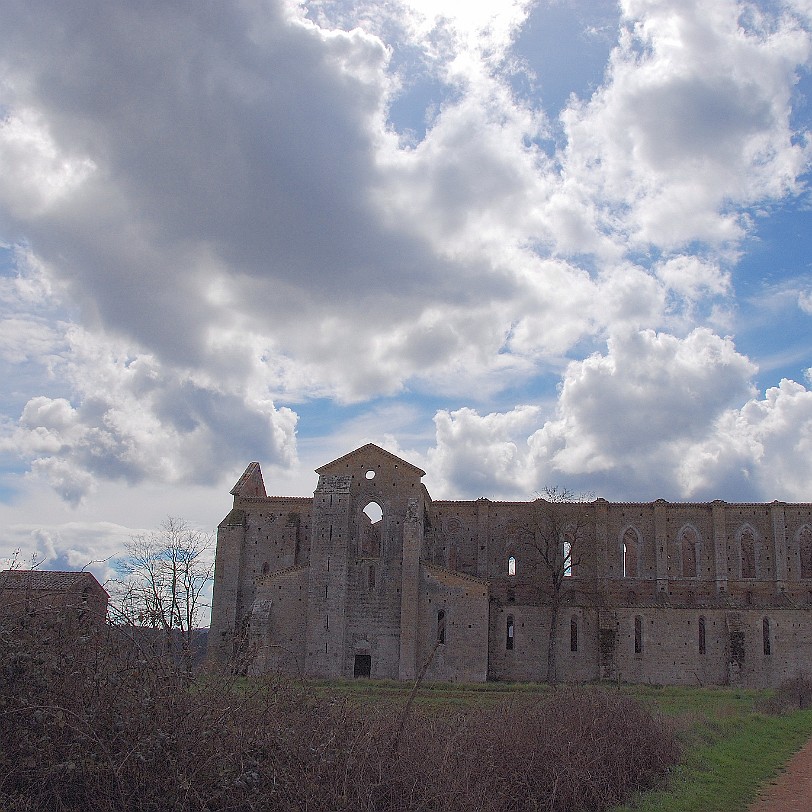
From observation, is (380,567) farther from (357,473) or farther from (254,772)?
(254,772)

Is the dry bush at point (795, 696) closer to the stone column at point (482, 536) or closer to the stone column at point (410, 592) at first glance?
the stone column at point (410, 592)

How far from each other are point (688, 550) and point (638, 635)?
833 centimetres

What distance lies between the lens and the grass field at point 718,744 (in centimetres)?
1361

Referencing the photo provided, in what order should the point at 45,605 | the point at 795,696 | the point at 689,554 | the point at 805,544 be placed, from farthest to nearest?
the point at 689,554
the point at 805,544
the point at 795,696
the point at 45,605

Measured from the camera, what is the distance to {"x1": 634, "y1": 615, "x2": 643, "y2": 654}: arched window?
43175 mm

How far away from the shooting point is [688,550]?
49.6 meters

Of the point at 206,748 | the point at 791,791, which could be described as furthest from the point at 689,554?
the point at 206,748

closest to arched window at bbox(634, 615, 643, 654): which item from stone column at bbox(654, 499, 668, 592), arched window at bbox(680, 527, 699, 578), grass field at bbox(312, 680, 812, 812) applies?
stone column at bbox(654, 499, 668, 592)

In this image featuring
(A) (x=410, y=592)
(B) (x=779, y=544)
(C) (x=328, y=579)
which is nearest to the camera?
(A) (x=410, y=592)

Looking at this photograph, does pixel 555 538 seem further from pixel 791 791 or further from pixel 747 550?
pixel 791 791

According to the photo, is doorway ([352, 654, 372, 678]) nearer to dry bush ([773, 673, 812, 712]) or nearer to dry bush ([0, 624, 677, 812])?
dry bush ([773, 673, 812, 712])

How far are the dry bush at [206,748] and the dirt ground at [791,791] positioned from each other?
4.03 m

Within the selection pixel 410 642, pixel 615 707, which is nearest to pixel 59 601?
pixel 615 707

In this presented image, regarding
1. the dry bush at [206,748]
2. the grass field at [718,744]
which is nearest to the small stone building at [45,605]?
the dry bush at [206,748]
